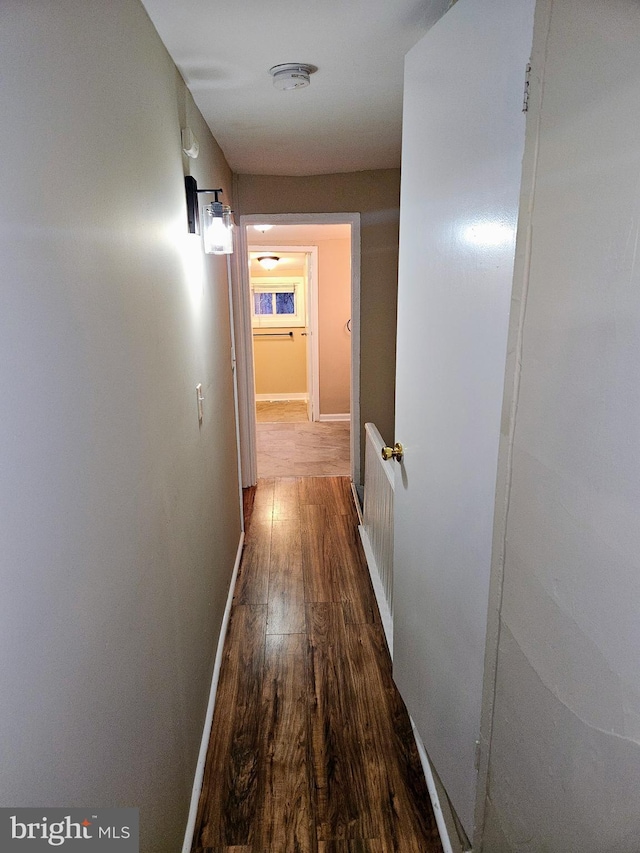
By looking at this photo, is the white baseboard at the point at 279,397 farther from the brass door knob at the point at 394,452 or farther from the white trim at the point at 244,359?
the brass door knob at the point at 394,452

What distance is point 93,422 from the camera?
0.94 metres

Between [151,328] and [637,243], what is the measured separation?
103 cm

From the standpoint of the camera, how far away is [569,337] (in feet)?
2.89

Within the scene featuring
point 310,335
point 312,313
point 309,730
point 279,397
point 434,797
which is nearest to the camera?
point 434,797

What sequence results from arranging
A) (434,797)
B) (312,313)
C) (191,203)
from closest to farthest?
(434,797), (191,203), (312,313)

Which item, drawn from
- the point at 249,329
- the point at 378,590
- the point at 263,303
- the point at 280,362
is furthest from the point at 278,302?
the point at 378,590

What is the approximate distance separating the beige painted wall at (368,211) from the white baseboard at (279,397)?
12.4ft

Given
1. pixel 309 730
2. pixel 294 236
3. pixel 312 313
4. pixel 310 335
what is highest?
pixel 294 236

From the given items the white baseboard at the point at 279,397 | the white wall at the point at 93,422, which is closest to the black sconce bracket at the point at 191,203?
the white wall at the point at 93,422

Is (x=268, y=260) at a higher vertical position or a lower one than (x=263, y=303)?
higher

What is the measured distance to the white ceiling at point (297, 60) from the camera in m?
1.38

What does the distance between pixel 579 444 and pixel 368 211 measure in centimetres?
330

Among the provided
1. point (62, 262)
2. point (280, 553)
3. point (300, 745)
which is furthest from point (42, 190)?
point (280, 553)

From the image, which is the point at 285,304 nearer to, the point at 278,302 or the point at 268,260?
the point at 278,302
